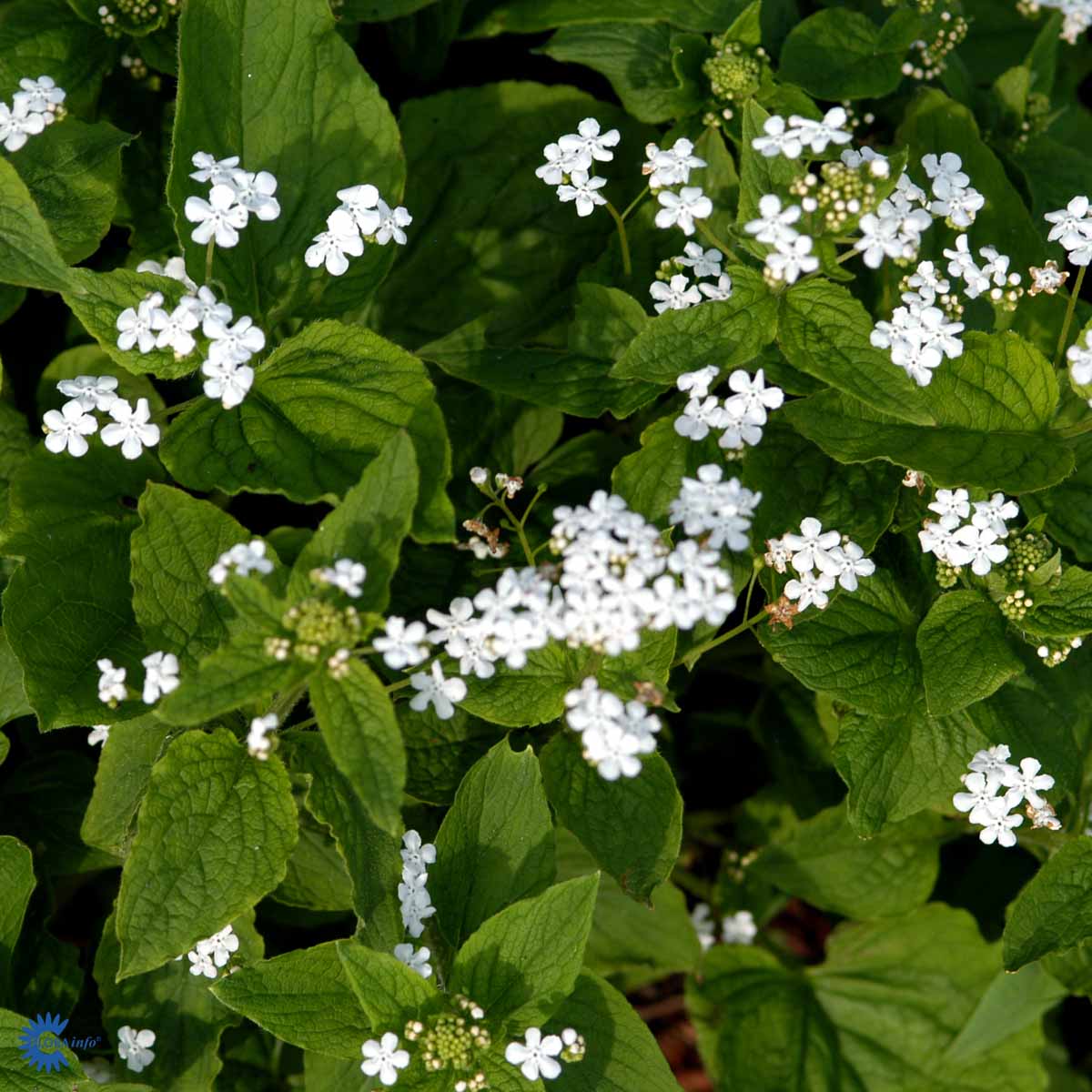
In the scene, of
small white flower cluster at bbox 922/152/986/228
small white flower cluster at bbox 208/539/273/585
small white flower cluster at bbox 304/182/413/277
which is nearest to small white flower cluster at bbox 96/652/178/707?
small white flower cluster at bbox 208/539/273/585

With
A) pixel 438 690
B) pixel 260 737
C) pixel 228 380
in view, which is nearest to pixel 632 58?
pixel 228 380

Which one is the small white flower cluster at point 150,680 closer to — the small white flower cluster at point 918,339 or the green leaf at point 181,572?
the green leaf at point 181,572

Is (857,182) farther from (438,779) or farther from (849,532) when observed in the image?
(438,779)

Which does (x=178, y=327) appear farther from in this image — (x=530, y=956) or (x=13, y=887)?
(x=530, y=956)

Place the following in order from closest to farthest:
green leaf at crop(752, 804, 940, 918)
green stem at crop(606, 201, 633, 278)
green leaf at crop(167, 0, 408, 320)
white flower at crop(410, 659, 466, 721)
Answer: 1. white flower at crop(410, 659, 466, 721)
2. green leaf at crop(167, 0, 408, 320)
3. green stem at crop(606, 201, 633, 278)
4. green leaf at crop(752, 804, 940, 918)

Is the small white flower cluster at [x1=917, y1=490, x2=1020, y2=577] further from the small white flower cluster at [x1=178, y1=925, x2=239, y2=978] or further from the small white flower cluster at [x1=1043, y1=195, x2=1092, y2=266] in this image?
the small white flower cluster at [x1=178, y1=925, x2=239, y2=978]

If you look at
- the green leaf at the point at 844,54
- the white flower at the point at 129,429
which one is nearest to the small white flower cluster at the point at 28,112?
the white flower at the point at 129,429
